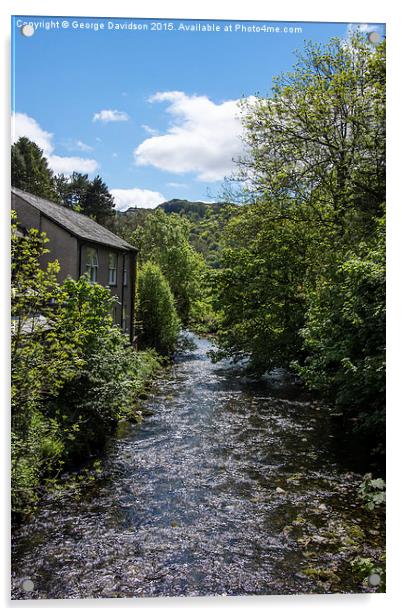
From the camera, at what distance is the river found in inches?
176

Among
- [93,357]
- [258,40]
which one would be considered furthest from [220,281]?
[258,40]

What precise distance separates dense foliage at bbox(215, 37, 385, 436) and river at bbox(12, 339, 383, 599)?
1149 mm

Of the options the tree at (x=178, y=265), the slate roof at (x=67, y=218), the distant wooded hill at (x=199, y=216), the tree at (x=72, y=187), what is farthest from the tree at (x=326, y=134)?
the tree at (x=178, y=265)

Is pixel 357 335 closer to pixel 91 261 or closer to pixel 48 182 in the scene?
pixel 48 182

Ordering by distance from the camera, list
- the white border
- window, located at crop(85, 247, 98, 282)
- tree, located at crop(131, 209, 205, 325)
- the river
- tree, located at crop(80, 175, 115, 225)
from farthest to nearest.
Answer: tree, located at crop(131, 209, 205, 325)
window, located at crop(85, 247, 98, 282)
tree, located at crop(80, 175, 115, 225)
the river
the white border

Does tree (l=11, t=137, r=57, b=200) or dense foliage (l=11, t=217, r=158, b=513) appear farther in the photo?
dense foliage (l=11, t=217, r=158, b=513)

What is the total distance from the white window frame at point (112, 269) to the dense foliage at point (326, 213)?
3022 millimetres

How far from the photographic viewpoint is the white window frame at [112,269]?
13109 millimetres

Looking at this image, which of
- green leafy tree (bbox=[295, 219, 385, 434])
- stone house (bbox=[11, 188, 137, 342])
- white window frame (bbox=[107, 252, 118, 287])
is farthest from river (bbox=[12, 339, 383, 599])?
white window frame (bbox=[107, 252, 118, 287])

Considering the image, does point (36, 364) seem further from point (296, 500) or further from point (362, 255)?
point (362, 255)

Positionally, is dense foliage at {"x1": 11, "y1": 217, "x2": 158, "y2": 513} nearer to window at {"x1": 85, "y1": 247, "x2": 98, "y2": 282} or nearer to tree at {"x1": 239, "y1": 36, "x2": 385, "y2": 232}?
window at {"x1": 85, "y1": 247, "x2": 98, "y2": 282}

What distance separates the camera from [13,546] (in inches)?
189

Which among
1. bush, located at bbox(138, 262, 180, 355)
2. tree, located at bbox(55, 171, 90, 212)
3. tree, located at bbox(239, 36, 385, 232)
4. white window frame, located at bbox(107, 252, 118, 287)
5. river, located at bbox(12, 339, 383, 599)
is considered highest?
tree, located at bbox(239, 36, 385, 232)

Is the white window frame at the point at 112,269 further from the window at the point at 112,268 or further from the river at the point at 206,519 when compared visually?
the river at the point at 206,519
